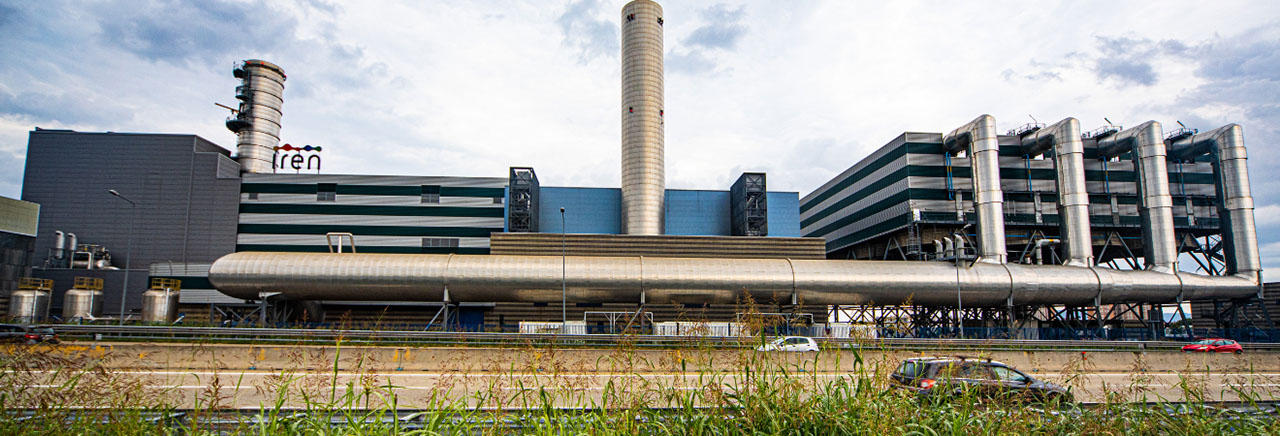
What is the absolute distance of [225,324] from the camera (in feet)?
114

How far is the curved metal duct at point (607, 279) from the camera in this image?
3759cm

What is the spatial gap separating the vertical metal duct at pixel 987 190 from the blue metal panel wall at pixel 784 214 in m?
15.5

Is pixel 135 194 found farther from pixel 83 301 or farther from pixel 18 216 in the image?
pixel 83 301

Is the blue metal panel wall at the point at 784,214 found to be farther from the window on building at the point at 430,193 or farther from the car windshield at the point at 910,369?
the car windshield at the point at 910,369

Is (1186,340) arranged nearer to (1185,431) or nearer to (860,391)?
(1185,431)

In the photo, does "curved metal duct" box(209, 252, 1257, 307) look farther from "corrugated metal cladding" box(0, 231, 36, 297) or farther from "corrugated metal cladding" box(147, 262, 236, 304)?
"corrugated metal cladding" box(0, 231, 36, 297)

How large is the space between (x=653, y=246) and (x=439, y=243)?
19.2 metres

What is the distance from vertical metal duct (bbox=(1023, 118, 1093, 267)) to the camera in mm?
48625

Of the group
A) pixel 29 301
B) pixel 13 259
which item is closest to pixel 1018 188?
pixel 29 301

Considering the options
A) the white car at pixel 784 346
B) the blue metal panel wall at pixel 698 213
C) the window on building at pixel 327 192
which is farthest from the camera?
the blue metal panel wall at pixel 698 213

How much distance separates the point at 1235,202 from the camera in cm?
5181

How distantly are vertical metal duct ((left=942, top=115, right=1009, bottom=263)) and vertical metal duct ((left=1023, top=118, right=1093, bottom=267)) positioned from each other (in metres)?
4.73


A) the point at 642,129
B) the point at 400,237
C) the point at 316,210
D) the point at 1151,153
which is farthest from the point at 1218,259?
the point at 316,210

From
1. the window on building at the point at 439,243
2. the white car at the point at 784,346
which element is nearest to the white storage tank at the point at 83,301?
the window on building at the point at 439,243
